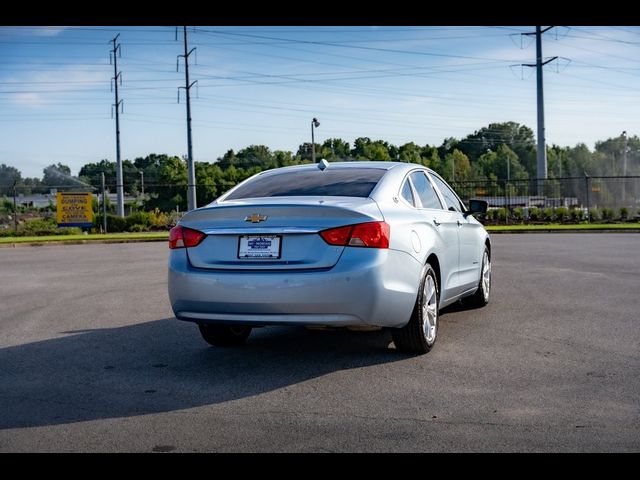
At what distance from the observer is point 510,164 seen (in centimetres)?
13238

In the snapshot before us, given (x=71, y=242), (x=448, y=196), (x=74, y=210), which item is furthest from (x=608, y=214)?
(x=448, y=196)

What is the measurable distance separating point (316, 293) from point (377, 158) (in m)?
87.8

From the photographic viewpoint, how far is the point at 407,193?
22.9 feet

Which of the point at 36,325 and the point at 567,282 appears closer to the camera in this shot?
the point at 36,325

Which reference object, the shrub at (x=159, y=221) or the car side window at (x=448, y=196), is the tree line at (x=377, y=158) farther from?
the car side window at (x=448, y=196)

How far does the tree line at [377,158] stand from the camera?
3686 inches

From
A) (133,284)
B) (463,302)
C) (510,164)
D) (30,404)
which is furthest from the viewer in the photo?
(510,164)

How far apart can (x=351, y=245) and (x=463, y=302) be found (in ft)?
13.3

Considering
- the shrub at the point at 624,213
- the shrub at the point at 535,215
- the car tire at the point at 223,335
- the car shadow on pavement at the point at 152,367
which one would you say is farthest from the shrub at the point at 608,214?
the car tire at the point at 223,335

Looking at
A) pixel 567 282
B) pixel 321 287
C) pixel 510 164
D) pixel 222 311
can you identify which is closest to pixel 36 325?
pixel 222 311

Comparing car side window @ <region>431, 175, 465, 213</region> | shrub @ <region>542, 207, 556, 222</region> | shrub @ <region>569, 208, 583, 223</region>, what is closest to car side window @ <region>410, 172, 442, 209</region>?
car side window @ <region>431, 175, 465, 213</region>

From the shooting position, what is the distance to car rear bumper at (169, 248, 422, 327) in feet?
18.9

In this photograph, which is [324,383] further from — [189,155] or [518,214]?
[189,155]
